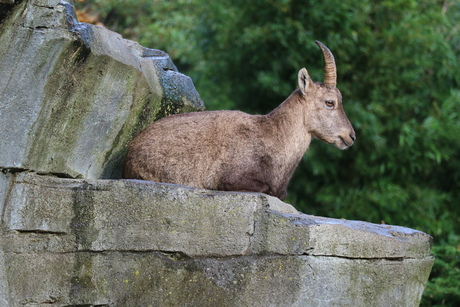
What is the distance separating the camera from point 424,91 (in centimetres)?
1335

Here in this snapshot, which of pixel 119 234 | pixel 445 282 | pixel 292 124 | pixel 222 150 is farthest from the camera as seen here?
pixel 445 282

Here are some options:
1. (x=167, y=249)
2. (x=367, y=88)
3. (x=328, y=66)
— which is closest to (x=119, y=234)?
(x=167, y=249)

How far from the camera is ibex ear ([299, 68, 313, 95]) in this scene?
6.86 meters

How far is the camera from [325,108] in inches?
272

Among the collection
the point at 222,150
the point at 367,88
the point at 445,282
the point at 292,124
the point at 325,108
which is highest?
the point at 325,108

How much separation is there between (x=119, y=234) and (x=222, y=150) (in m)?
1.37

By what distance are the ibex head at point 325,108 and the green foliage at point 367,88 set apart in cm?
498

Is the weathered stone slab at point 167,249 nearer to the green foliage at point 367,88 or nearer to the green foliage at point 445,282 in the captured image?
the green foliage at point 445,282

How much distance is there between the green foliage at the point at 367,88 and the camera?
40.4ft

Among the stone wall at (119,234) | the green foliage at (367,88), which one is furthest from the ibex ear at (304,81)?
the green foliage at (367,88)

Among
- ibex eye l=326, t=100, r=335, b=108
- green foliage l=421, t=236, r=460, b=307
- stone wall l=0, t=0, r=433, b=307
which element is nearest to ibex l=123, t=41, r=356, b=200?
ibex eye l=326, t=100, r=335, b=108

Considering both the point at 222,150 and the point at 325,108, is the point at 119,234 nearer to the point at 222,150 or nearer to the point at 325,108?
the point at 222,150

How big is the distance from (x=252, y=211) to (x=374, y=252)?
99 cm

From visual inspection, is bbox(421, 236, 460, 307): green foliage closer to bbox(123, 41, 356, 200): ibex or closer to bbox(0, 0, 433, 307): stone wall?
bbox(123, 41, 356, 200): ibex
